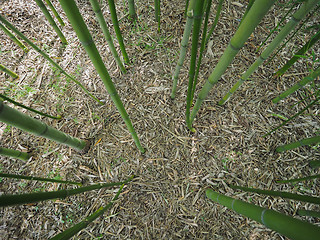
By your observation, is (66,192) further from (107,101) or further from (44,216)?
(107,101)

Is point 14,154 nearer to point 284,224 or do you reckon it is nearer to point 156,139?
point 156,139

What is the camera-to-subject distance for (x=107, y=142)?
1.16m

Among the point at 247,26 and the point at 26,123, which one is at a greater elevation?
the point at 247,26

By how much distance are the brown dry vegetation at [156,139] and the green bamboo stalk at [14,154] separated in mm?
48

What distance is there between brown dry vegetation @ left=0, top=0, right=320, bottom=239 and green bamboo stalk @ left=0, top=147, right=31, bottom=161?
48 millimetres

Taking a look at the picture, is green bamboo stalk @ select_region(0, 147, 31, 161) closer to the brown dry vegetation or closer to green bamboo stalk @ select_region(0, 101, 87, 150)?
the brown dry vegetation

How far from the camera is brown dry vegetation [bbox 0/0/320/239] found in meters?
1.00

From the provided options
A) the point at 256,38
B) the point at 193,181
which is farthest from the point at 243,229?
the point at 256,38

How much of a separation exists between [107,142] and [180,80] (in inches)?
25.2

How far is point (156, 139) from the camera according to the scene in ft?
3.80

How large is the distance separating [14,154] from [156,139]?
80 centimetres

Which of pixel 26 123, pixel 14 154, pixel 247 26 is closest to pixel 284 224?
pixel 247 26

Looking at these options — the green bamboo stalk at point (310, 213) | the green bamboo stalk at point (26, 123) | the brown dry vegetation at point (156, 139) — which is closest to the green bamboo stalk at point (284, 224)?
the green bamboo stalk at point (310, 213)

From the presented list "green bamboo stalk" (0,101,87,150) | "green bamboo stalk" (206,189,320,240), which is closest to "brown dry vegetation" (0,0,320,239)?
"green bamboo stalk" (0,101,87,150)
